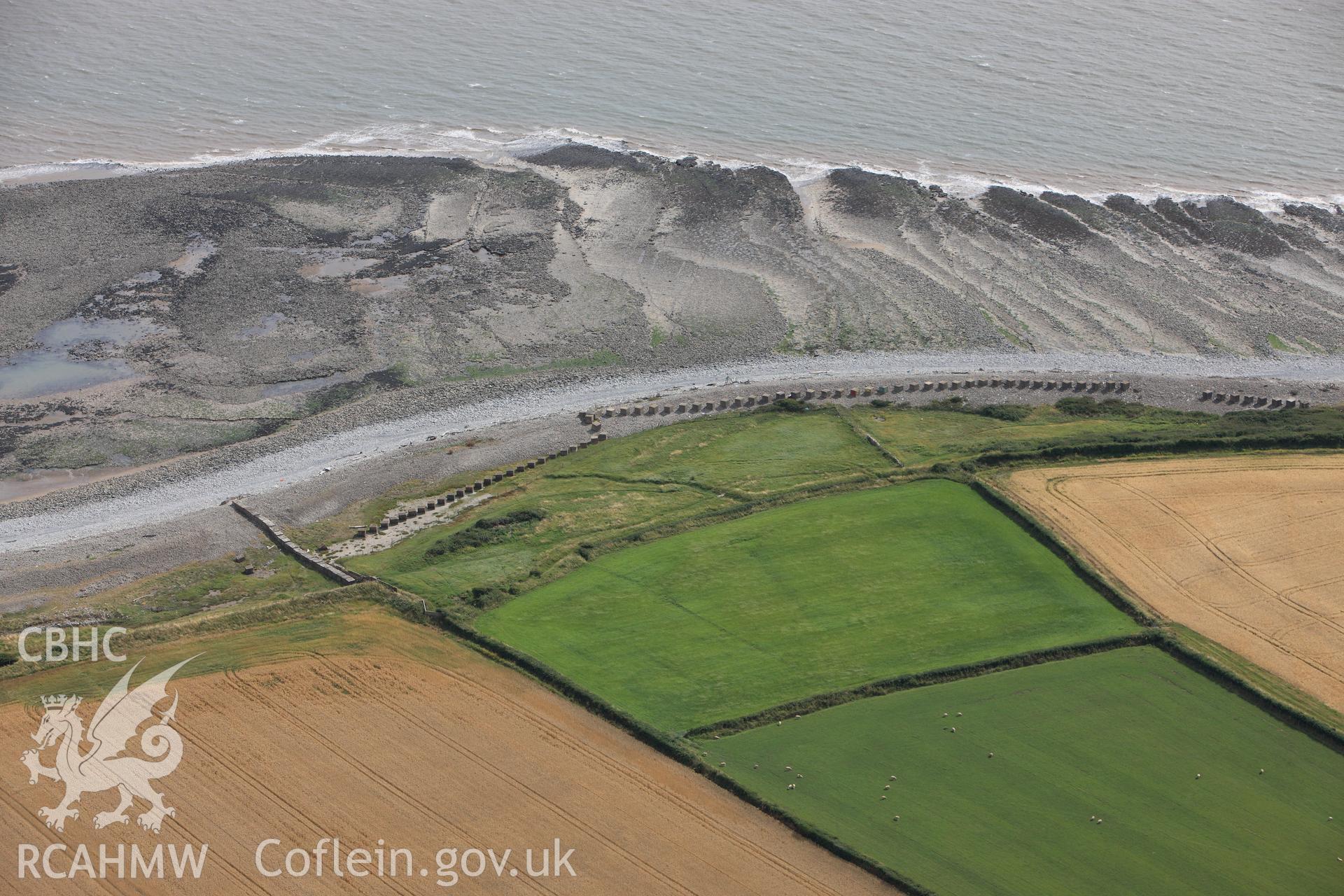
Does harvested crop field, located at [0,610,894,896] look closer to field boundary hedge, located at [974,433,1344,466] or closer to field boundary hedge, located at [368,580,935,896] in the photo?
field boundary hedge, located at [368,580,935,896]

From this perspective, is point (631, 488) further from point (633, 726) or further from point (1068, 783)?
point (1068, 783)

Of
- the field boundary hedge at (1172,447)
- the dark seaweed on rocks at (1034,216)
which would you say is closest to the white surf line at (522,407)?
the field boundary hedge at (1172,447)

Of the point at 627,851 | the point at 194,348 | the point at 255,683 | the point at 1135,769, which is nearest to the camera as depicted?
→ the point at 627,851

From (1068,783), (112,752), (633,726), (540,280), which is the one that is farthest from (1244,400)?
(112,752)

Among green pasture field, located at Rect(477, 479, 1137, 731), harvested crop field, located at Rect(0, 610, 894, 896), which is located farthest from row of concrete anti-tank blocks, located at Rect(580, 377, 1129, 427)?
harvested crop field, located at Rect(0, 610, 894, 896)

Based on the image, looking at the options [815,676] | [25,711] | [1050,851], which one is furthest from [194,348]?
[1050,851]

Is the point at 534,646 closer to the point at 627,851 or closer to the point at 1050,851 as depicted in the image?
the point at 627,851

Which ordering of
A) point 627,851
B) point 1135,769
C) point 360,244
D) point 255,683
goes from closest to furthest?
1. point 627,851
2. point 1135,769
3. point 255,683
4. point 360,244

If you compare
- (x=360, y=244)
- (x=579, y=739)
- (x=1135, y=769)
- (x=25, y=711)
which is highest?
(x=360, y=244)

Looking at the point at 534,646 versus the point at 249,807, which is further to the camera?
the point at 534,646
